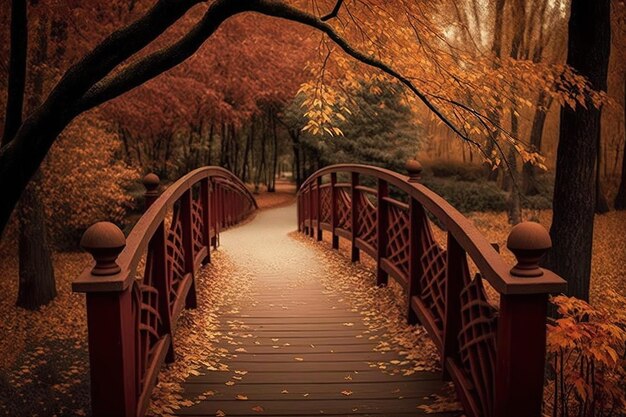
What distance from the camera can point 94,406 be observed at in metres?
2.75

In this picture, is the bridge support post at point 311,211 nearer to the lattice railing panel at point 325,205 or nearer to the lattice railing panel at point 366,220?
the lattice railing panel at point 325,205

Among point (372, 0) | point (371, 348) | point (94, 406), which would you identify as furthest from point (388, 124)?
point (94, 406)

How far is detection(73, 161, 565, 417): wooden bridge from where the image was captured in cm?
265

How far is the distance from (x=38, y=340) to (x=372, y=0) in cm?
764

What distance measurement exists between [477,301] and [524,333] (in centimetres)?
67

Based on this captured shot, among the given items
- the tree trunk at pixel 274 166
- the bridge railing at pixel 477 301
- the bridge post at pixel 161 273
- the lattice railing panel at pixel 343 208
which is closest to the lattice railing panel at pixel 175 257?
the bridge post at pixel 161 273

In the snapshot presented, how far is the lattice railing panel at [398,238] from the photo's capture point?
230 inches

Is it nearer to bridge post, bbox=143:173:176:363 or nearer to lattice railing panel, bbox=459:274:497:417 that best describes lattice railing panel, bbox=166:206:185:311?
bridge post, bbox=143:173:176:363

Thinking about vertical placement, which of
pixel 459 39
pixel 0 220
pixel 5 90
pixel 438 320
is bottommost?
pixel 438 320

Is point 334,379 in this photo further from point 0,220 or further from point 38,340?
point 38,340

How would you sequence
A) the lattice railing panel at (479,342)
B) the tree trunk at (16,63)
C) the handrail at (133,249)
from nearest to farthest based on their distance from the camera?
the handrail at (133,249) → the lattice railing panel at (479,342) → the tree trunk at (16,63)

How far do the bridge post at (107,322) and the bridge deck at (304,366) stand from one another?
87cm

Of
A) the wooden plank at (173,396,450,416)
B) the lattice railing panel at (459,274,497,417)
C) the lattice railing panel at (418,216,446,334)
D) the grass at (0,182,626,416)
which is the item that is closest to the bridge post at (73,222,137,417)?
the wooden plank at (173,396,450,416)

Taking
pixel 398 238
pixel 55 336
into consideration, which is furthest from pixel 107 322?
pixel 55 336
